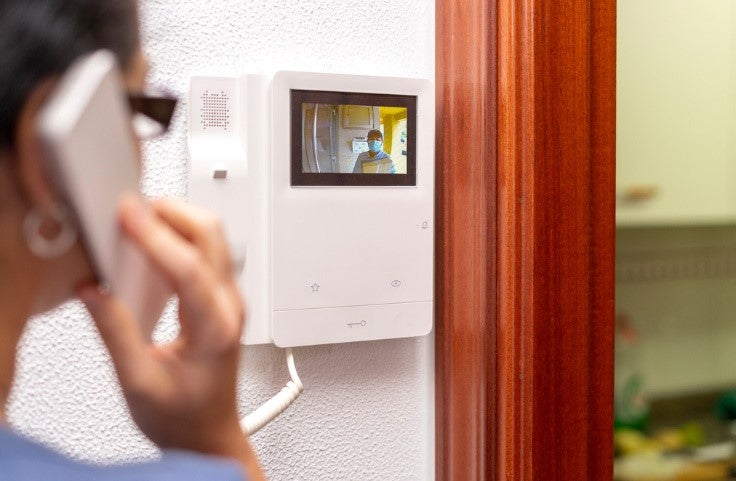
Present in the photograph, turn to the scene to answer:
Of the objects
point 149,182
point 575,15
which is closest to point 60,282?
point 149,182

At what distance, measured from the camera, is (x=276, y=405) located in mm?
753

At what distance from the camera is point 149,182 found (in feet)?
2.37

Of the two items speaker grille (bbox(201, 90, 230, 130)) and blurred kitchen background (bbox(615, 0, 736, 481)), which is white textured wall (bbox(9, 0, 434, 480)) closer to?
speaker grille (bbox(201, 90, 230, 130))

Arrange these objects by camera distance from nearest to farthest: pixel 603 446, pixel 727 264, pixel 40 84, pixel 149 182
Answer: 1. pixel 40 84
2. pixel 149 182
3. pixel 603 446
4. pixel 727 264

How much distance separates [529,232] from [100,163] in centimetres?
52

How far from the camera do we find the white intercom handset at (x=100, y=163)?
29cm

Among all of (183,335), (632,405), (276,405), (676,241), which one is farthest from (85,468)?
(676,241)

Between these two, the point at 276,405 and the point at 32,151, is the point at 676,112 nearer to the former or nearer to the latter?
the point at 276,405

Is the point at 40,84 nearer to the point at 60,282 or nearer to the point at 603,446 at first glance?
the point at 60,282

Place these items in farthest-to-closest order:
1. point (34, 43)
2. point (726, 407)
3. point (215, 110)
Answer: point (726, 407) → point (215, 110) → point (34, 43)

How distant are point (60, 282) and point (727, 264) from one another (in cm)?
95

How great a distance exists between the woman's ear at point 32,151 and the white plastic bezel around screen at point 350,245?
0.43 m

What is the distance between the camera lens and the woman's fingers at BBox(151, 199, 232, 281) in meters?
0.36

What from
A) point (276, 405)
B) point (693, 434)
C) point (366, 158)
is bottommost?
point (693, 434)
